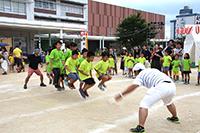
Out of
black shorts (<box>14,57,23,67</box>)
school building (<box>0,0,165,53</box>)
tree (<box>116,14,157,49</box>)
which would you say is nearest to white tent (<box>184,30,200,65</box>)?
black shorts (<box>14,57,23,67</box>)

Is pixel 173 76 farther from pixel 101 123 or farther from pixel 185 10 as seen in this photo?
pixel 185 10

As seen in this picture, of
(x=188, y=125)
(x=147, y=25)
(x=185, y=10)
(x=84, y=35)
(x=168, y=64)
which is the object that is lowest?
(x=188, y=125)

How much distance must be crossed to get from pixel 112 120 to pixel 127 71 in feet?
30.3

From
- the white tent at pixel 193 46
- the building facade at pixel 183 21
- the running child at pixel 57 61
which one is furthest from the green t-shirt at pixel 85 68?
the building facade at pixel 183 21

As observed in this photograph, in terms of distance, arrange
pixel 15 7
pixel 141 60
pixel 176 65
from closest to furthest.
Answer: pixel 176 65
pixel 141 60
pixel 15 7

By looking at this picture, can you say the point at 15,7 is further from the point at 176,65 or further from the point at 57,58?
the point at 57,58

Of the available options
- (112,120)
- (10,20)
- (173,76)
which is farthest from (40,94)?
(10,20)

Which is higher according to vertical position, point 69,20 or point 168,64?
point 69,20

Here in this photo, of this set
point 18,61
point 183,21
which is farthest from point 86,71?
point 183,21

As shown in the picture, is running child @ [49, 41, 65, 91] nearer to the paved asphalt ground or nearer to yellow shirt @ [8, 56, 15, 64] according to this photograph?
the paved asphalt ground

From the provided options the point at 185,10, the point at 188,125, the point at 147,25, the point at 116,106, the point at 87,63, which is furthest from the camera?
the point at 185,10

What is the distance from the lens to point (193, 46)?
19.9m

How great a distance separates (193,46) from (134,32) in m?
29.0

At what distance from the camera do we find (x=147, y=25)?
165 ft
